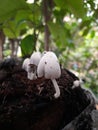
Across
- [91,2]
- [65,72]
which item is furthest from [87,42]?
[65,72]

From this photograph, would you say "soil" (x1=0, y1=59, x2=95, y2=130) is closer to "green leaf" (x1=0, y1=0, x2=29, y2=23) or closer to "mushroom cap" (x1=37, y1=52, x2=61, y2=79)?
"mushroom cap" (x1=37, y1=52, x2=61, y2=79)

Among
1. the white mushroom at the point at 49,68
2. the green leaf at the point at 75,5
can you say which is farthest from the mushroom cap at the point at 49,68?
the green leaf at the point at 75,5

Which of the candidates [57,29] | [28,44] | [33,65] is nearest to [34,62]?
[33,65]

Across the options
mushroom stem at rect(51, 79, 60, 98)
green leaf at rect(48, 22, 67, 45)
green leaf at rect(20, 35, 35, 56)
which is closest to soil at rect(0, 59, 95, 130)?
→ mushroom stem at rect(51, 79, 60, 98)

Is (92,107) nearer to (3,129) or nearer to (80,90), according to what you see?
(80,90)

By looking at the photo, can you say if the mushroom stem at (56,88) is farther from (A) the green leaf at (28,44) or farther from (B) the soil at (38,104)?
(A) the green leaf at (28,44)

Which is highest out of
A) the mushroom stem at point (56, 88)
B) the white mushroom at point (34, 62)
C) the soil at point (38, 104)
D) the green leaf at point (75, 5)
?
the green leaf at point (75, 5)

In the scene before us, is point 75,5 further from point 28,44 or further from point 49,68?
point 49,68
